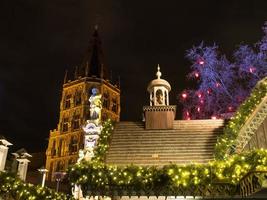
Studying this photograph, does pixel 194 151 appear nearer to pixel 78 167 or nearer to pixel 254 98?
pixel 254 98

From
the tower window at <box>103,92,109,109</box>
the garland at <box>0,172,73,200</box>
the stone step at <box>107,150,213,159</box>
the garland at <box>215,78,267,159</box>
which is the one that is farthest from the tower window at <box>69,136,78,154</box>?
the garland at <box>215,78,267,159</box>

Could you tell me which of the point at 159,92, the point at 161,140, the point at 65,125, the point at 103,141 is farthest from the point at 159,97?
the point at 65,125

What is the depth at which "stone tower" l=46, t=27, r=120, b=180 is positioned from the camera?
5856cm

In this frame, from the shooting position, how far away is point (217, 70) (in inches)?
1023

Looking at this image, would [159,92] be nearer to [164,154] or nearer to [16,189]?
[164,154]

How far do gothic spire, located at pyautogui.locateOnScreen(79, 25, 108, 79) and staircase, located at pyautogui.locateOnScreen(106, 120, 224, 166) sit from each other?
5124 centimetres

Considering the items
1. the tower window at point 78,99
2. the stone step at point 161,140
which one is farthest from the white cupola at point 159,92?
the tower window at point 78,99

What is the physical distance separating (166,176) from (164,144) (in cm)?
339

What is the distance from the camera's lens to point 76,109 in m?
61.9

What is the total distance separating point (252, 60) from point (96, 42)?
55.3 meters

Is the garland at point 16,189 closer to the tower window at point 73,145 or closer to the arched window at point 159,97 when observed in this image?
the arched window at point 159,97

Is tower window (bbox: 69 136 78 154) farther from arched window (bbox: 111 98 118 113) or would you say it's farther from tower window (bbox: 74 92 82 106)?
arched window (bbox: 111 98 118 113)

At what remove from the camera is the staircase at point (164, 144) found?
12680 millimetres

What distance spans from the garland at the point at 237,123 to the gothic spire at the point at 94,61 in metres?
53.5
